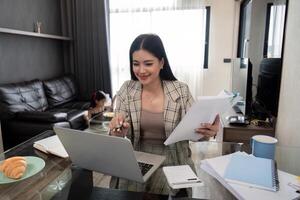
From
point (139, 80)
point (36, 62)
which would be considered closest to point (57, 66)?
point (36, 62)

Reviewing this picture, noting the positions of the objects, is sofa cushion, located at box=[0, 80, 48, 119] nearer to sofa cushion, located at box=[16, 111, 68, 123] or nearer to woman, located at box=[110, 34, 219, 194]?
sofa cushion, located at box=[16, 111, 68, 123]

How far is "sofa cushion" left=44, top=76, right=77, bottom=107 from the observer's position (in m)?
3.55

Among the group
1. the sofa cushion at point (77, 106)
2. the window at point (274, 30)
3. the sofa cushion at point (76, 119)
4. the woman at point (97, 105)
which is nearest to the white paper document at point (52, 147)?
the window at point (274, 30)

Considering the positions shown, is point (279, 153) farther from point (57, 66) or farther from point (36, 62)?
point (57, 66)

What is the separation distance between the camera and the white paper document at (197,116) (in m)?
1.07

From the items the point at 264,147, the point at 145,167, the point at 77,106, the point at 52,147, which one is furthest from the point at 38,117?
the point at 264,147

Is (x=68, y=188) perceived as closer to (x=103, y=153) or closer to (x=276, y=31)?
(x=103, y=153)

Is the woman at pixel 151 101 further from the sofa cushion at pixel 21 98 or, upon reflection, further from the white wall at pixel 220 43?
the white wall at pixel 220 43

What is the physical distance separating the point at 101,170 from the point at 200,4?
11.6ft

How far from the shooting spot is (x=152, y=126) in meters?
1.46

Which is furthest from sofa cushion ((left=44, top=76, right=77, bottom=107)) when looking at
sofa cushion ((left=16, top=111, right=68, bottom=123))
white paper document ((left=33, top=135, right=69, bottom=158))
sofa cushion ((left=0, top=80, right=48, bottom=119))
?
white paper document ((left=33, top=135, right=69, bottom=158))

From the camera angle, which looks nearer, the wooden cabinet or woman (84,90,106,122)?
the wooden cabinet

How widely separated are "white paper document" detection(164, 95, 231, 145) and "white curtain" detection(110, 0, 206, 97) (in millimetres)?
2848

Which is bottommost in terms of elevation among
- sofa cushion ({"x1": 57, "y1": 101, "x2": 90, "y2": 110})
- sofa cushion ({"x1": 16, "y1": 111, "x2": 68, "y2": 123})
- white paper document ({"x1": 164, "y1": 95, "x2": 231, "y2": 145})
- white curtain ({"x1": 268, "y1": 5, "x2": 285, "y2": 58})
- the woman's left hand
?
sofa cushion ({"x1": 57, "y1": 101, "x2": 90, "y2": 110})
